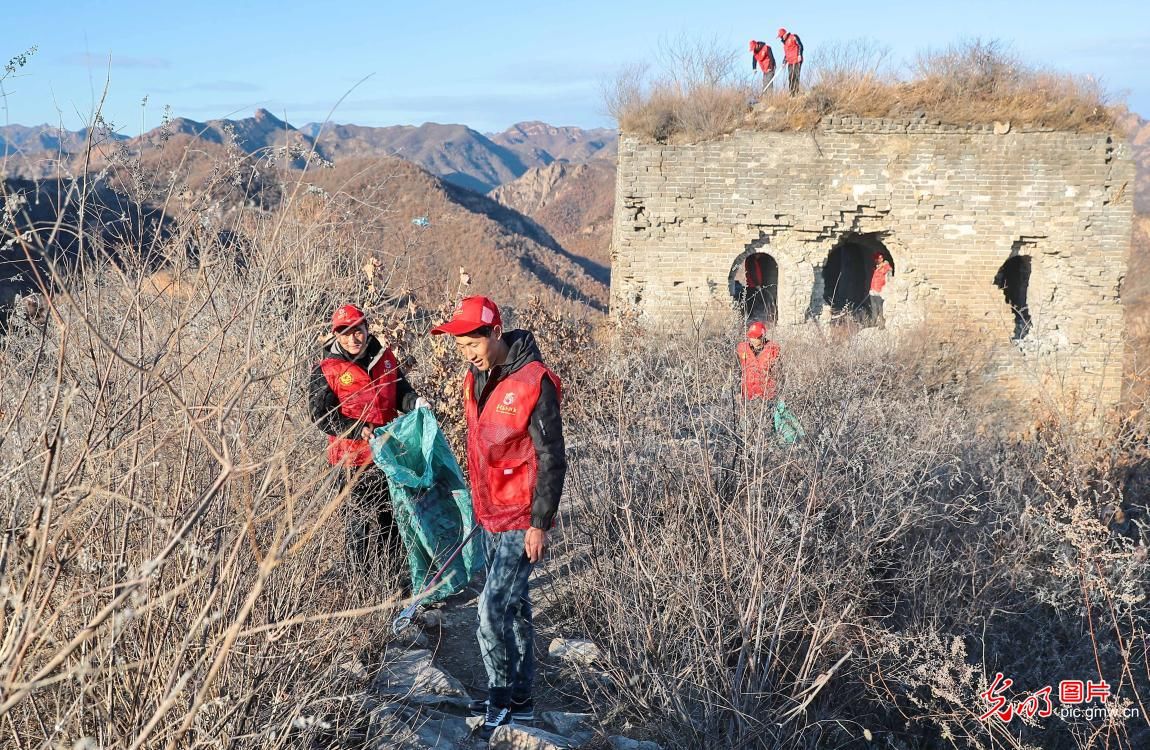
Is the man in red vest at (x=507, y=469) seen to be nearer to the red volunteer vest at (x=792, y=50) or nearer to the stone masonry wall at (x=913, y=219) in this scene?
the stone masonry wall at (x=913, y=219)

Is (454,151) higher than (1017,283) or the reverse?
higher

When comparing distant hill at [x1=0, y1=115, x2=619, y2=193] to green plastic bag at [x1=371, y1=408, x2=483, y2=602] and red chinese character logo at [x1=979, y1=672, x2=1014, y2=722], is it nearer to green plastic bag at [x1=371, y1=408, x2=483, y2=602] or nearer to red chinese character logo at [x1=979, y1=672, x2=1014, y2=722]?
green plastic bag at [x1=371, y1=408, x2=483, y2=602]

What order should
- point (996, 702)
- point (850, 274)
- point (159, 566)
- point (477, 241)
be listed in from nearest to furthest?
point (159, 566) → point (996, 702) → point (850, 274) → point (477, 241)

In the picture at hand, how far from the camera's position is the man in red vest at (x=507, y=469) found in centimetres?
277

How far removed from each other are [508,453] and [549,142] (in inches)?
4018

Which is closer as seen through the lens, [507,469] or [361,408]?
[507,469]

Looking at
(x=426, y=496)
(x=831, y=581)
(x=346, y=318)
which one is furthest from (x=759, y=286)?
(x=346, y=318)

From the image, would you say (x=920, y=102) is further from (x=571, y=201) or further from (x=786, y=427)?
(x=571, y=201)

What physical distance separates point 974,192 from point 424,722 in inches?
378

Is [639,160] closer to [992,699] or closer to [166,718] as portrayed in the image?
[992,699]

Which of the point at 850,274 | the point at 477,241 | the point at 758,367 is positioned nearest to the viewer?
the point at 758,367

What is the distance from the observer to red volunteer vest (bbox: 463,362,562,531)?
279 cm

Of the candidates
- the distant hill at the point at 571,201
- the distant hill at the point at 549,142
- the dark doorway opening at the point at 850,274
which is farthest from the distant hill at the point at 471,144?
the dark doorway opening at the point at 850,274

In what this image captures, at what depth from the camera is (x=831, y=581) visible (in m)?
3.65
